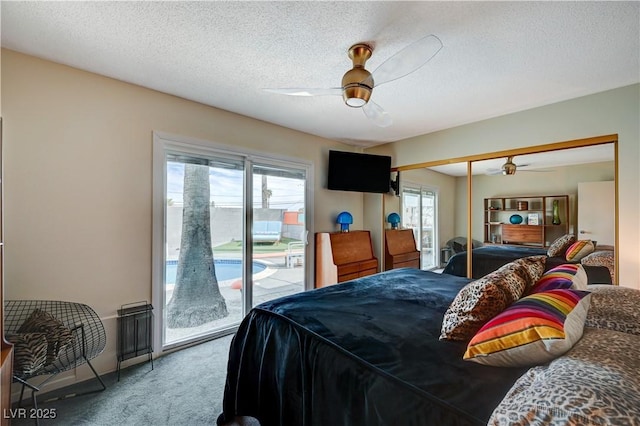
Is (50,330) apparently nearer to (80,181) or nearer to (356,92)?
(80,181)

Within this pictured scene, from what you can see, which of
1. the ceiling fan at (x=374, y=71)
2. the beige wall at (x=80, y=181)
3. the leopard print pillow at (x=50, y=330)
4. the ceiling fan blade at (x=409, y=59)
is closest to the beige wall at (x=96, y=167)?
the beige wall at (x=80, y=181)

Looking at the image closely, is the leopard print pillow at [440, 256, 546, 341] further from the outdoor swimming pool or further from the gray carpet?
the outdoor swimming pool

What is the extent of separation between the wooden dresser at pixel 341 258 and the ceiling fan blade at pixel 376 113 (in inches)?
72.8

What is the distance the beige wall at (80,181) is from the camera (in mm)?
1939

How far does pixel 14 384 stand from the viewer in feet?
6.28

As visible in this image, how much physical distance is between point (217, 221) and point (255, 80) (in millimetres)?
1522

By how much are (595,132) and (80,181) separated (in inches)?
175

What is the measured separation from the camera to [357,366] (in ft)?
3.78

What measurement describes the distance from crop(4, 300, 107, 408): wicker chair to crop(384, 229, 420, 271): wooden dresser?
342 cm

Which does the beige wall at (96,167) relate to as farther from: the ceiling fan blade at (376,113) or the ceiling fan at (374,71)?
the ceiling fan blade at (376,113)

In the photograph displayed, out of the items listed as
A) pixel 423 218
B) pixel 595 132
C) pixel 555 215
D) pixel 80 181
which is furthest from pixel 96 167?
pixel 595 132

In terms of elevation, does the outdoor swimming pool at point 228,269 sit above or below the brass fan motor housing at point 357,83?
below

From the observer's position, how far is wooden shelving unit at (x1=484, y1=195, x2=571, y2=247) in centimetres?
271

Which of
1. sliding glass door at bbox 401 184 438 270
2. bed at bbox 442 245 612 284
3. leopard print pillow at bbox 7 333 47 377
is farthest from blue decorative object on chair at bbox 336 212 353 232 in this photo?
leopard print pillow at bbox 7 333 47 377
